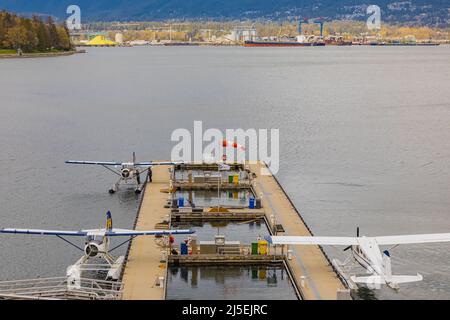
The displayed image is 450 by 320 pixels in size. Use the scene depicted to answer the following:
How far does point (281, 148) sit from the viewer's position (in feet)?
249

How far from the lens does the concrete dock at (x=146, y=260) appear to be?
30.8 meters

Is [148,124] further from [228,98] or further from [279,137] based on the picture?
[228,98]

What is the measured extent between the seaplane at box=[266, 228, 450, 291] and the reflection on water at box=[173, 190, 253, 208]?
16.0 meters

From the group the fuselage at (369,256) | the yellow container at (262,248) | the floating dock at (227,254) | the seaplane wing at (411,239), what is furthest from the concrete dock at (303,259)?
the seaplane wing at (411,239)

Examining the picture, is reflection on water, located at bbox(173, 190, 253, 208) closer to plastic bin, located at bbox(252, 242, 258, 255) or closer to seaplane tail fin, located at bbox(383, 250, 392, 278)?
plastic bin, located at bbox(252, 242, 258, 255)

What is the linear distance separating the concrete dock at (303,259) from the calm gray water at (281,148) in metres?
1.90

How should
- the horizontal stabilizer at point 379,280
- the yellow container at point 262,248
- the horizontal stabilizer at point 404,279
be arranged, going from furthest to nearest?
the yellow container at point 262,248 → the horizontal stabilizer at point 379,280 → the horizontal stabilizer at point 404,279

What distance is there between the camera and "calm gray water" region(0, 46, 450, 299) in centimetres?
4641

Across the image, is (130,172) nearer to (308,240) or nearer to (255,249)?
(255,249)

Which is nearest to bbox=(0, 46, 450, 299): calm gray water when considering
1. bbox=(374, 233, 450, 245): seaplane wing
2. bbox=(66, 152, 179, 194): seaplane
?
bbox=(66, 152, 179, 194): seaplane

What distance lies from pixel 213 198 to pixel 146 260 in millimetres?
19341

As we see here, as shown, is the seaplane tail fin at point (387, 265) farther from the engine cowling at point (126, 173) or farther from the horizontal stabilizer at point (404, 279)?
the engine cowling at point (126, 173)

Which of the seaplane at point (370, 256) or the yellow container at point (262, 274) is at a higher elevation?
the seaplane at point (370, 256)

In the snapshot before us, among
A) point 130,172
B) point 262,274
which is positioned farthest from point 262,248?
point 130,172
